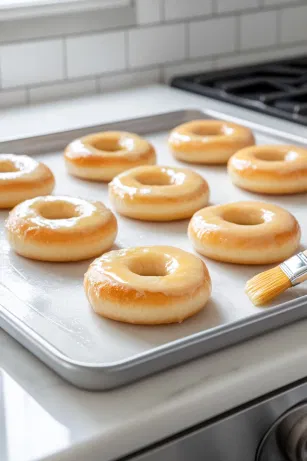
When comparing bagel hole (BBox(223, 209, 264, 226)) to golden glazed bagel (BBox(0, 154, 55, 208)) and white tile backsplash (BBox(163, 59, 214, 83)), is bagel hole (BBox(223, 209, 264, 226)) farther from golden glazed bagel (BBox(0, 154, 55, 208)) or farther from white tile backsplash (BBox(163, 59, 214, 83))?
white tile backsplash (BBox(163, 59, 214, 83))

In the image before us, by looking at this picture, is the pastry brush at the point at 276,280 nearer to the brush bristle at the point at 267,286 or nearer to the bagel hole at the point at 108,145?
the brush bristle at the point at 267,286

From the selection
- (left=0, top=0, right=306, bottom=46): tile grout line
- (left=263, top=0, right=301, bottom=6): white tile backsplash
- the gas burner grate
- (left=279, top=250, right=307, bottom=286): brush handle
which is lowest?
(left=279, top=250, right=307, bottom=286): brush handle

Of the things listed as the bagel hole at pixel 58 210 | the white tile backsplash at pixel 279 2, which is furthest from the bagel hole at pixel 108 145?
the white tile backsplash at pixel 279 2

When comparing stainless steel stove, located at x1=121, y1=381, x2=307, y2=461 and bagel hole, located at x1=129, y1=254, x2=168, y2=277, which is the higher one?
bagel hole, located at x1=129, y1=254, x2=168, y2=277

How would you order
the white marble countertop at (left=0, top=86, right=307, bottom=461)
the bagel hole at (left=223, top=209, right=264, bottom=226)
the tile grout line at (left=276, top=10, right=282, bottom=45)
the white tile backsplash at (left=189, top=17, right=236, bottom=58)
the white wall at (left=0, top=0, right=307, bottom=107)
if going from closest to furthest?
the white marble countertop at (left=0, top=86, right=307, bottom=461) < the bagel hole at (left=223, top=209, right=264, bottom=226) < the white wall at (left=0, top=0, right=307, bottom=107) < the white tile backsplash at (left=189, top=17, right=236, bottom=58) < the tile grout line at (left=276, top=10, right=282, bottom=45)

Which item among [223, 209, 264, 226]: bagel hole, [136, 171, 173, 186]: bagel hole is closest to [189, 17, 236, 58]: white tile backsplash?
[136, 171, 173, 186]: bagel hole

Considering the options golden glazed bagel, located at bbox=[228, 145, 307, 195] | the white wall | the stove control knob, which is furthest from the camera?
the white wall

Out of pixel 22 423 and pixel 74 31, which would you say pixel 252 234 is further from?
pixel 74 31

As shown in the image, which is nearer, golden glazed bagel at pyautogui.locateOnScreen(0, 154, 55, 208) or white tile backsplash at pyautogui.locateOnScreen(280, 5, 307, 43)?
golden glazed bagel at pyautogui.locateOnScreen(0, 154, 55, 208)
